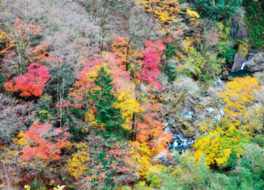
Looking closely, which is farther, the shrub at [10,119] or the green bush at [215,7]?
the green bush at [215,7]

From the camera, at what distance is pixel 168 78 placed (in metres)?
23.5

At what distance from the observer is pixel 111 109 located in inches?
563

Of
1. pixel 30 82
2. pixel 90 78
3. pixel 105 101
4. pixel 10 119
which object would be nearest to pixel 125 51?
pixel 90 78

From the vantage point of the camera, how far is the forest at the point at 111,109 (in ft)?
41.9

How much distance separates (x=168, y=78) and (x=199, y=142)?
9202mm

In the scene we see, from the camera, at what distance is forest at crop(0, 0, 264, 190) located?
1277 centimetres

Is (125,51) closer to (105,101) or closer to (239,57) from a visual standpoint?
(105,101)

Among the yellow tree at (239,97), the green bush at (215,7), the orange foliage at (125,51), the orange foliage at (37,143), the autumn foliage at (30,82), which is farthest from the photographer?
the green bush at (215,7)

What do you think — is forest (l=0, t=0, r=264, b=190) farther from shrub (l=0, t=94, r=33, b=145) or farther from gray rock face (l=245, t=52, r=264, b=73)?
gray rock face (l=245, t=52, r=264, b=73)

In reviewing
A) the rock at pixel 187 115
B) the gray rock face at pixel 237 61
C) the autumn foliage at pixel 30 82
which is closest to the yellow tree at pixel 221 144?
the rock at pixel 187 115

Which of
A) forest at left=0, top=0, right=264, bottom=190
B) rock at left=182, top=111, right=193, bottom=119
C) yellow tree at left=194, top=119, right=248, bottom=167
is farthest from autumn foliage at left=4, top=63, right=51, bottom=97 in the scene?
rock at left=182, top=111, right=193, bottom=119

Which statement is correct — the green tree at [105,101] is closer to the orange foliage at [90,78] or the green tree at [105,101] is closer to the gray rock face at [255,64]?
the orange foliage at [90,78]

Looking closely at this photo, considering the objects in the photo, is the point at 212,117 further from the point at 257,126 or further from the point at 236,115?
the point at 257,126

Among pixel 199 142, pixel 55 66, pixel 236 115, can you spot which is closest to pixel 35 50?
pixel 55 66
